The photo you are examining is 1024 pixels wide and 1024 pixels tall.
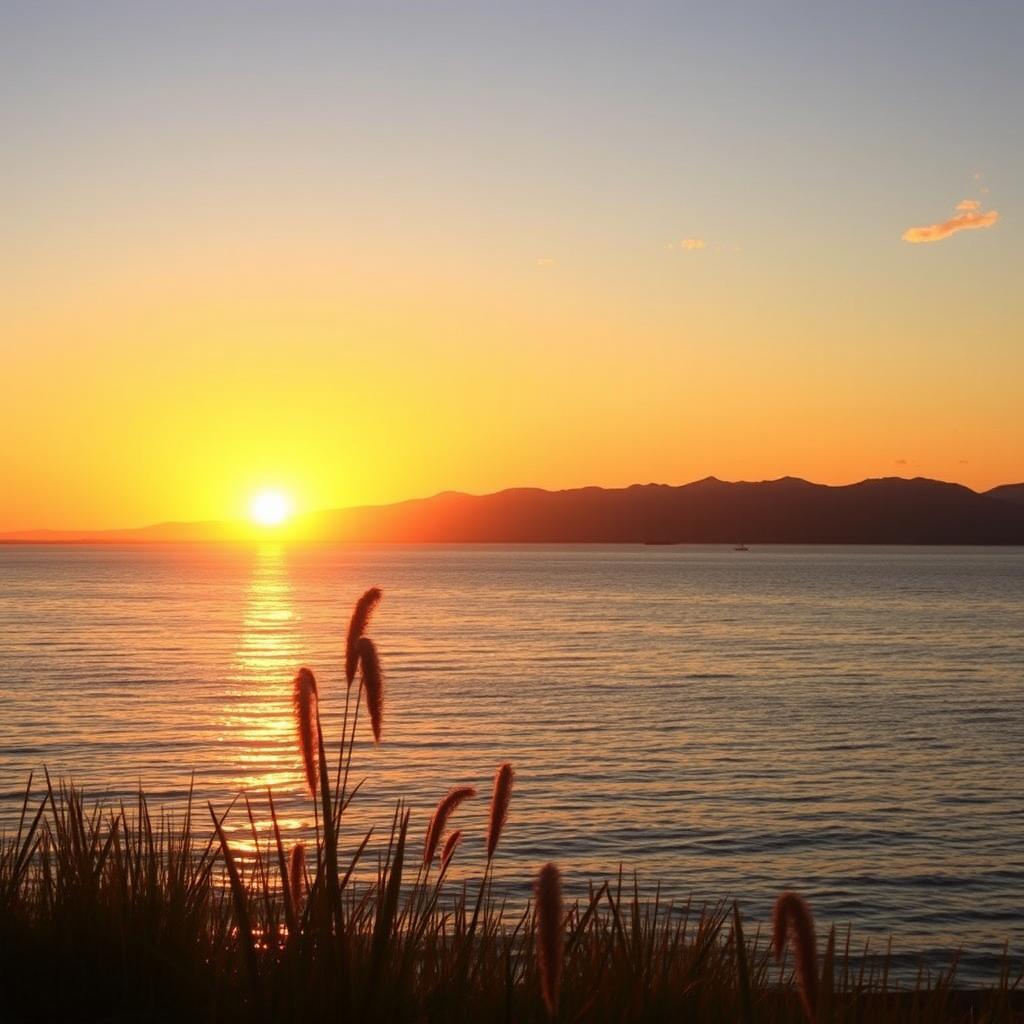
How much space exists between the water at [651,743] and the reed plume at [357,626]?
372 inches

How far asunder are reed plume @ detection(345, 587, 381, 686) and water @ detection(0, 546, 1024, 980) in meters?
9.44

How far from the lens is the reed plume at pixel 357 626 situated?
3.79 m

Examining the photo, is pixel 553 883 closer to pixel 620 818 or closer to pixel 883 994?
pixel 883 994

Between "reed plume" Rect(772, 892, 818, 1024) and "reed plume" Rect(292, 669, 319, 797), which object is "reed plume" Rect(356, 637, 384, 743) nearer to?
"reed plume" Rect(292, 669, 319, 797)

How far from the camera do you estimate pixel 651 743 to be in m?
36.8

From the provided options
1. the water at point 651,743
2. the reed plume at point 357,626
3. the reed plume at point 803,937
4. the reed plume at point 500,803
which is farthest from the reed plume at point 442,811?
the water at point 651,743

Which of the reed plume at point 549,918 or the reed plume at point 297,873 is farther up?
Result: the reed plume at point 549,918

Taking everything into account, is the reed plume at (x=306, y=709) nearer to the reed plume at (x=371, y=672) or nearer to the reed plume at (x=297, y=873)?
the reed plume at (x=371, y=672)

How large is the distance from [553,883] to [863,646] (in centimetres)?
7284

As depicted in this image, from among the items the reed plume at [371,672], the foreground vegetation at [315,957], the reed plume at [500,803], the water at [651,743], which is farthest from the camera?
the water at [651,743]

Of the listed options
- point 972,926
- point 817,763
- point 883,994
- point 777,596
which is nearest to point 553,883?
point 883,994

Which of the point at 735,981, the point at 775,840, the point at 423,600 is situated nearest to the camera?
the point at 735,981

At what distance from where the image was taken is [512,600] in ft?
431

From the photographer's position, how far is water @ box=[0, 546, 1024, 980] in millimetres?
22078
